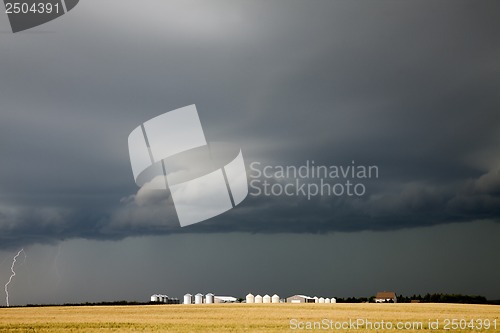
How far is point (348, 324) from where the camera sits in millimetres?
57875

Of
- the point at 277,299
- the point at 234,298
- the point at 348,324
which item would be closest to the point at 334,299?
the point at 277,299

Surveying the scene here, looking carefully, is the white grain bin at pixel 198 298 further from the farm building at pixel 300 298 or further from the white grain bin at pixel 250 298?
the farm building at pixel 300 298

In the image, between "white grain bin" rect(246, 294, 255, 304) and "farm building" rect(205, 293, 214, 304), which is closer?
"white grain bin" rect(246, 294, 255, 304)

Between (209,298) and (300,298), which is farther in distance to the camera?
(300,298)

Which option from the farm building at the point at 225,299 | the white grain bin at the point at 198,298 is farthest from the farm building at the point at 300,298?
the white grain bin at the point at 198,298

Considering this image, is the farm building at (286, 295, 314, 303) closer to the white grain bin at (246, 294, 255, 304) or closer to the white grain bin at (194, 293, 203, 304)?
the white grain bin at (246, 294, 255, 304)

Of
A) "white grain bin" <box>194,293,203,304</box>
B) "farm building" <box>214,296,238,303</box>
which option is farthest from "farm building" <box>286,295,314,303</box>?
"white grain bin" <box>194,293,203,304</box>

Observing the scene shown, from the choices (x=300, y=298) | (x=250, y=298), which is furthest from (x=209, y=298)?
(x=300, y=298)

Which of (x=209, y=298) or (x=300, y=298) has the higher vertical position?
(x=209, y=298)

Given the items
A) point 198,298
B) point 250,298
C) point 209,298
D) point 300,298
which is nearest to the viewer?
point 198,298

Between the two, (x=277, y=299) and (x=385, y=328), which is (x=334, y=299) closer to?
(x=277, y=299)

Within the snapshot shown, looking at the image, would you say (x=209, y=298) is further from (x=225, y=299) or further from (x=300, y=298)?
(x=300, y=298)

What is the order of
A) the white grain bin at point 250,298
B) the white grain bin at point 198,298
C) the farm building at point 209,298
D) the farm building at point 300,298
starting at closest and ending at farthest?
the white grain bin at point 198,298 → the white grain bin at point 250,298 → the farm building at point 209,298 → the farm building at point 300,298

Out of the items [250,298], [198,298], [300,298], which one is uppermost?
[198,298]
